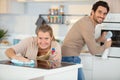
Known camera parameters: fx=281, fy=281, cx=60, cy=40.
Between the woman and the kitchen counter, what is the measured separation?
1.02ft

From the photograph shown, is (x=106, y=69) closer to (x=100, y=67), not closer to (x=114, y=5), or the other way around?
(x=100, y=67)

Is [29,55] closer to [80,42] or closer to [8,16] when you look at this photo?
[80,42]

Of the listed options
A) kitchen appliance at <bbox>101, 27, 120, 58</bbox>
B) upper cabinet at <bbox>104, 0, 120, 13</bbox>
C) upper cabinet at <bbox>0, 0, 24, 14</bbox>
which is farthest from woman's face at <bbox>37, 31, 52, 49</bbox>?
upper cabinet at <bbox>0, 0, 24, 14</bbox>

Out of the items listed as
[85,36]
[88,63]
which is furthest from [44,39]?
[88,63]

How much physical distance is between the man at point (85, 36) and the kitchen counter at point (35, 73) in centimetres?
69

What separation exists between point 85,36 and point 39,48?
0.54 m

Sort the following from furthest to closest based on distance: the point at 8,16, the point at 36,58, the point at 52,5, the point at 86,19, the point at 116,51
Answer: the point at 8,16 → the point at 52,5 → the point at 116,51 → the point at 86,19 → the point at 36,58

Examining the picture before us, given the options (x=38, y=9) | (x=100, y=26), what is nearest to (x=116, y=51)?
(x=100, y=26)

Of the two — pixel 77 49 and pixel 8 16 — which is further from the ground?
pixel 8 16

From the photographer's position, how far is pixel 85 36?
2.74 meters

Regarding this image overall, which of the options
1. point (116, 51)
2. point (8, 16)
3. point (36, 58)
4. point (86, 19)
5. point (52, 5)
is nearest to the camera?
point (36, 58)

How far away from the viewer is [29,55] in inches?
95.1

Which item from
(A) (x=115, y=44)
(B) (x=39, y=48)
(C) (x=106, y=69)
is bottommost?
(C) (x=106, y=69)

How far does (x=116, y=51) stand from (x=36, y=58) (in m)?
1.84
